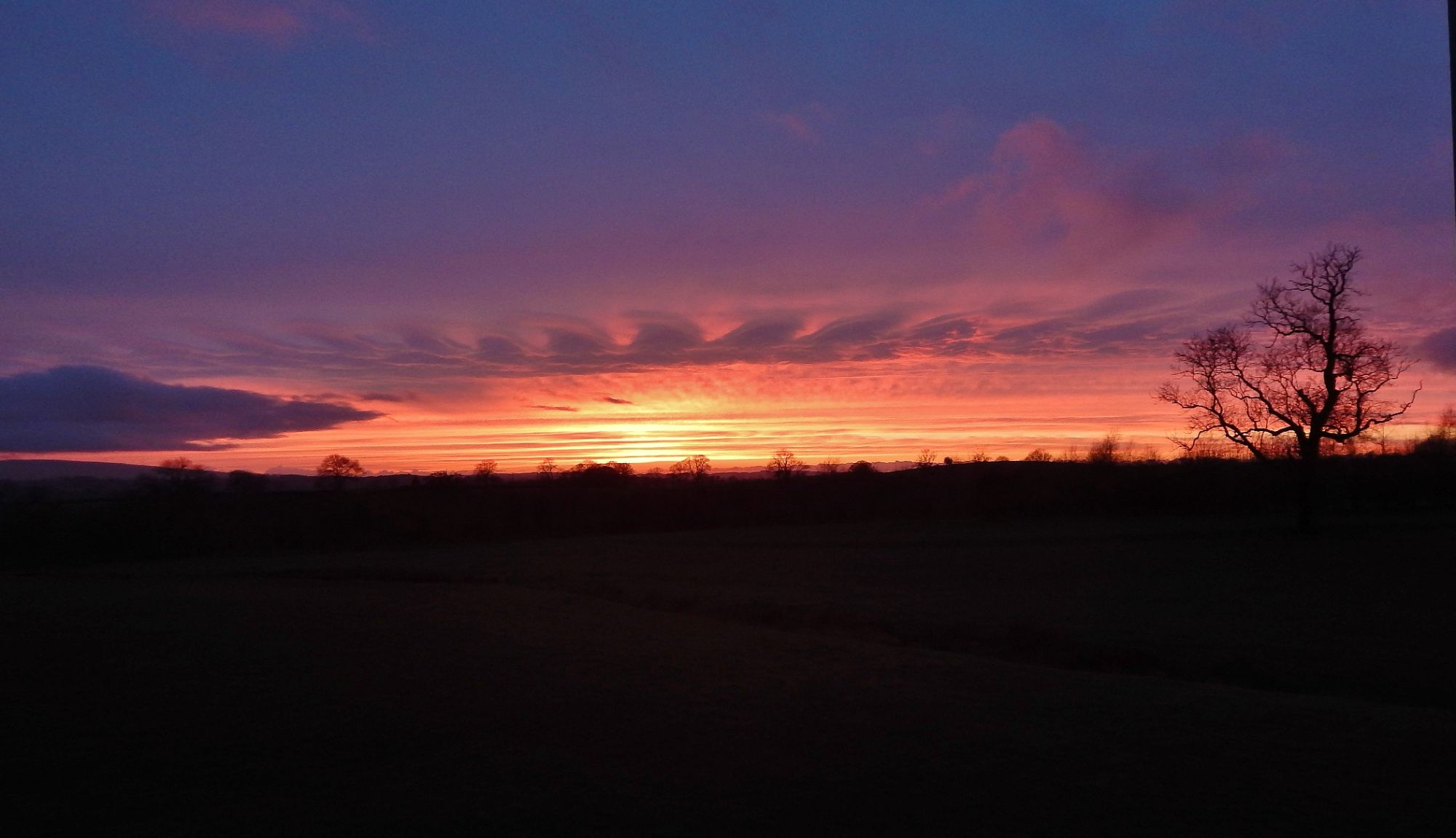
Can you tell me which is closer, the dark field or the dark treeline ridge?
the dark field

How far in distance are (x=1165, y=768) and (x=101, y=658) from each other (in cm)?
1395

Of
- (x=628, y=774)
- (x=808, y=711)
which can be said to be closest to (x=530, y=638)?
(x=808, y=711)

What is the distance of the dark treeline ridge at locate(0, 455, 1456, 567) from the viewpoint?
50.9 m

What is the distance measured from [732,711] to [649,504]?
191 feet

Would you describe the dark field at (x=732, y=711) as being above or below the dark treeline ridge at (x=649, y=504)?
below

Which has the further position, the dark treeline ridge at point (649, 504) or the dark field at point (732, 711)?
the dark treeline ridge at point (649, 504)

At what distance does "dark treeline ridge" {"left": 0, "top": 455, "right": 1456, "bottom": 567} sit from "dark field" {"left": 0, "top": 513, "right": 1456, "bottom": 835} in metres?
24.5

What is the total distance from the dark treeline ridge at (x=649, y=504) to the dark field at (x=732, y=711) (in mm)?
24503

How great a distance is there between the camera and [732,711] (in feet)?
33.9

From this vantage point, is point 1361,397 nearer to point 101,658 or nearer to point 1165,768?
point 1165,768

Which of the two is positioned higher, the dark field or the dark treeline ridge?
the dark treeline ridge

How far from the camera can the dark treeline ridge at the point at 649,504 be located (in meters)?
50.9

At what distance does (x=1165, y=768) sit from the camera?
796 centimetres

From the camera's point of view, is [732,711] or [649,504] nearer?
[732,711]
